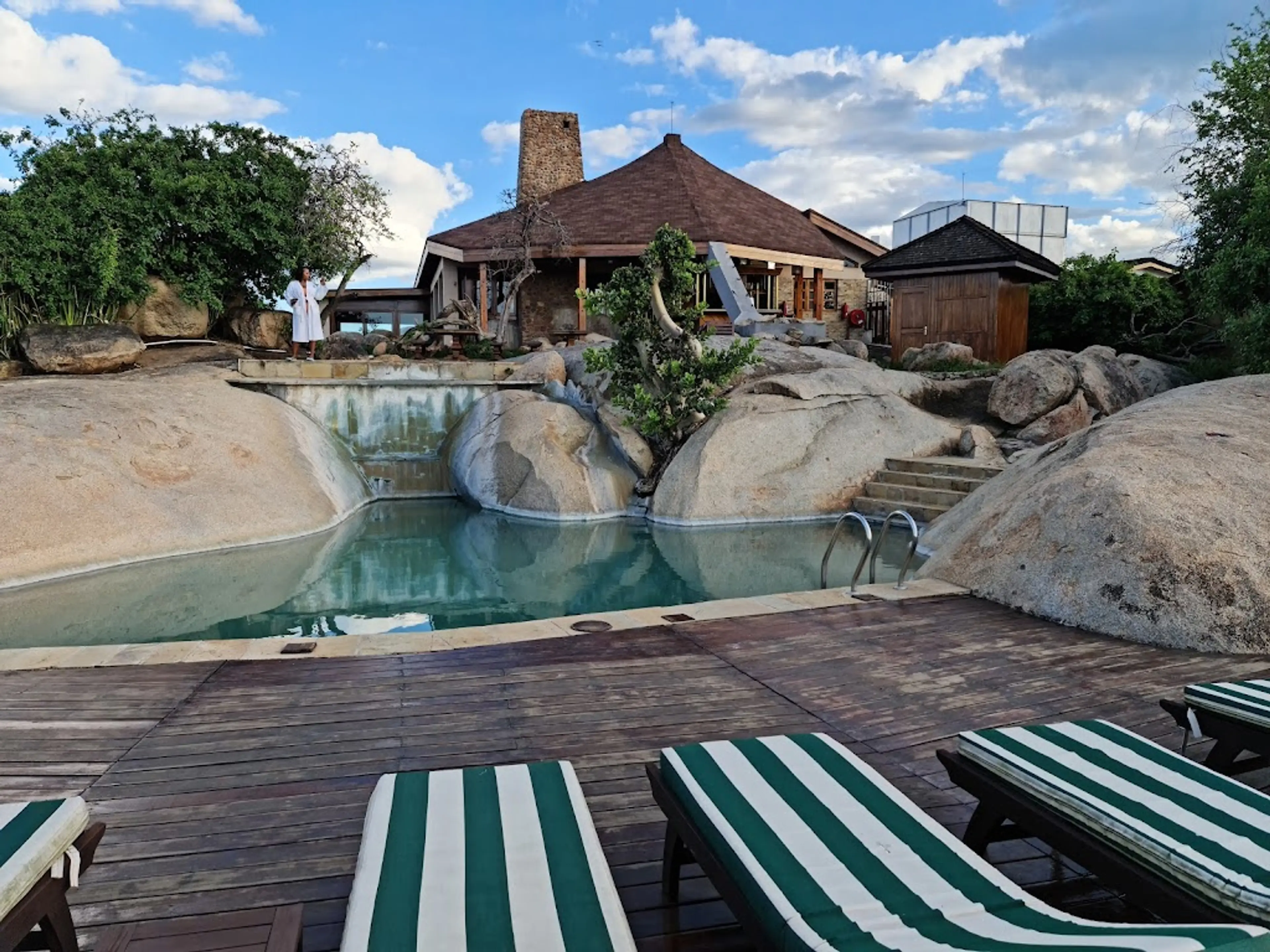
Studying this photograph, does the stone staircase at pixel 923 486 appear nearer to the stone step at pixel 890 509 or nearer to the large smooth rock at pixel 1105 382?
the stone step at pixel 890 509

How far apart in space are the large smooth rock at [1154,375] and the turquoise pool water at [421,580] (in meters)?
6.76

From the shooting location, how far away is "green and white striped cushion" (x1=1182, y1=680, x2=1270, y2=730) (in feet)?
9.37

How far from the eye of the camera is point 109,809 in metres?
3.04

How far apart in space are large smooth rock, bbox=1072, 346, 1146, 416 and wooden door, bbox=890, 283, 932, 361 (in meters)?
6.02

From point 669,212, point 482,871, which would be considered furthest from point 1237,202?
point 482,871

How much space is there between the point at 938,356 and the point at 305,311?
12.8 m

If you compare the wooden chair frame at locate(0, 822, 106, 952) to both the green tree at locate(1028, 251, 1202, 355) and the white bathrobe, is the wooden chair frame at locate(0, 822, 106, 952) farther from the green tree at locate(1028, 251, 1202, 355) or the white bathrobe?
the green tree at locate(1028, 251, 1202, 355)

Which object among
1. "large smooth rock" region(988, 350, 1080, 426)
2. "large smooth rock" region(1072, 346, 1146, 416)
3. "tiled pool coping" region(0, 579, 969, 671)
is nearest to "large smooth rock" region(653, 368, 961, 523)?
"large smooth rock" region(988, 350, 1080, 426)

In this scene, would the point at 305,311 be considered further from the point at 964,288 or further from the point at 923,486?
the point at 964,288

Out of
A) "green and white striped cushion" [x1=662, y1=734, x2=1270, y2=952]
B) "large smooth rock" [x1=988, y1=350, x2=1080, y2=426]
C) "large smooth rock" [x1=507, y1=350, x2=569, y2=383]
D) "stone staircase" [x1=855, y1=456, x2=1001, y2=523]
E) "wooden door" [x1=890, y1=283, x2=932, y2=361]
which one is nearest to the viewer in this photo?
"green and white striped cushion" [x1=662, y1=734, x2=1270, y2=952]

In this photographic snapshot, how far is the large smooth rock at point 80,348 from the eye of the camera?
1440cm

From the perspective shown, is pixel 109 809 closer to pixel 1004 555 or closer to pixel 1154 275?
pixel 1004 555

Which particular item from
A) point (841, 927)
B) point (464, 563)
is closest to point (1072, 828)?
point (841, 927)

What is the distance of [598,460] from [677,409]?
1.42 m
